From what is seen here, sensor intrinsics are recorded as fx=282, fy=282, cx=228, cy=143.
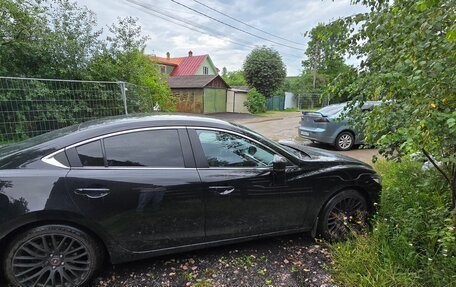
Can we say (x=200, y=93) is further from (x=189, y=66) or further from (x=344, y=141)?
(x=189, y=66)

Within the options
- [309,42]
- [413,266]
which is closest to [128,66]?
[309,42]

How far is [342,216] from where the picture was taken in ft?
10.2

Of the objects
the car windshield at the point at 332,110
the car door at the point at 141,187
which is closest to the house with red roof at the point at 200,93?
the car windshield at the point at 332,110

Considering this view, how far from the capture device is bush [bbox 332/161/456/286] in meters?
2.32

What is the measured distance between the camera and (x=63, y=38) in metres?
6.79

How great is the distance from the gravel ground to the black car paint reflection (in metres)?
0.23

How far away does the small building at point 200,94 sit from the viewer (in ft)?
70.7

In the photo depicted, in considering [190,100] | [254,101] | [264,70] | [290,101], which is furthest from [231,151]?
[290,101]

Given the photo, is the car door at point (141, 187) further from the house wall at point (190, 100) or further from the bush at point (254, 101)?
the bush at point (254, 101)

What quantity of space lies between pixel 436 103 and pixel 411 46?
20.5 inches

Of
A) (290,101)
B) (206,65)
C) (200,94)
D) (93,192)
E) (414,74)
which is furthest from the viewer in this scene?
(206,65)

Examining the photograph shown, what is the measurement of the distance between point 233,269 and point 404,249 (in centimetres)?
158

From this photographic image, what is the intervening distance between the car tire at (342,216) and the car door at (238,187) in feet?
1.28

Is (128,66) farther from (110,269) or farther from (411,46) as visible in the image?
(411,46)
